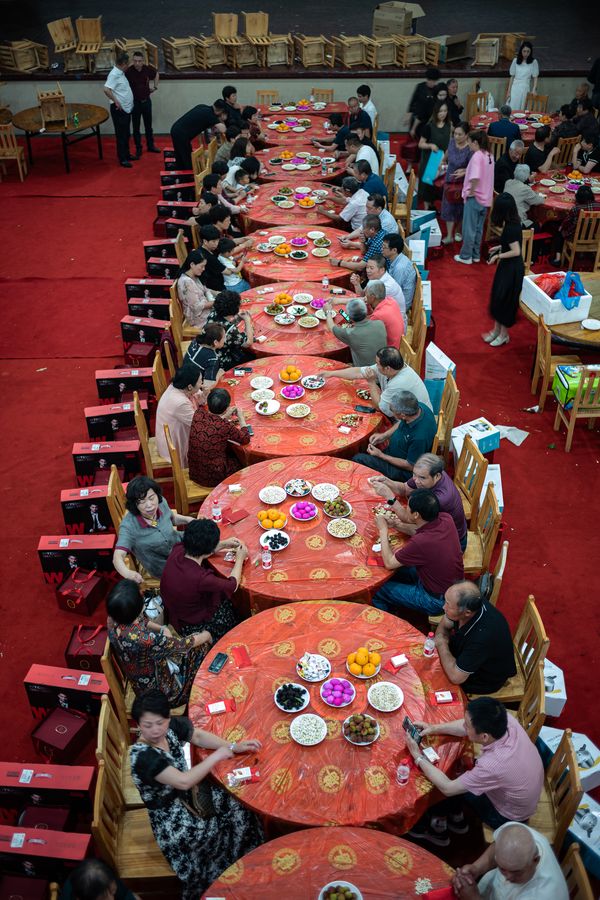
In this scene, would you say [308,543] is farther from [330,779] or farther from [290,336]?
[290,336]

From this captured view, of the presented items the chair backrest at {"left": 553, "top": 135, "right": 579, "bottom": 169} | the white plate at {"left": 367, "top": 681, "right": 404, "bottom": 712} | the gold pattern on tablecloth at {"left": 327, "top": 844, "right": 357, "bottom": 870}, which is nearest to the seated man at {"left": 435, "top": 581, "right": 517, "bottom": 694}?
the white plate at {"left": 367, "top": 681, "right": 404, "bottom": 712}

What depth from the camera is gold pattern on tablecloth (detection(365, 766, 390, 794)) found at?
3.59 metres

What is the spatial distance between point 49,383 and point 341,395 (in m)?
3.78

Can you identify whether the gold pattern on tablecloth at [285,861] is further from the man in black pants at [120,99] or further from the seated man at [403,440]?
the man in black pants at [120,99]

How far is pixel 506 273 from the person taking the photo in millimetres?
8484

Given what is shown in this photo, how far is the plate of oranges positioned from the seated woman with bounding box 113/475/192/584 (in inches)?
57.7

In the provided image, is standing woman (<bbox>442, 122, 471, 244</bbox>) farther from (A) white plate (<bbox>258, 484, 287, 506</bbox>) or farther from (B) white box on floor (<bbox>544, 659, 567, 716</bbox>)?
(B) white box on floor (<bbox>544, 659, 567, 716</bbox>)

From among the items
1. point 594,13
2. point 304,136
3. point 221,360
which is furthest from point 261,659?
point 594,13

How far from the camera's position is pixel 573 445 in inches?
292

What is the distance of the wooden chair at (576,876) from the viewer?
10.2 ft

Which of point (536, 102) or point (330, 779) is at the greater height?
point (536, 102)

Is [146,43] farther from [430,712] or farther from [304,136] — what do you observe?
[430,712]

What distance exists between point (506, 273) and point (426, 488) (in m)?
4.40

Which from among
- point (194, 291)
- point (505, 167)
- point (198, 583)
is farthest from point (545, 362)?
point (198, 583)
